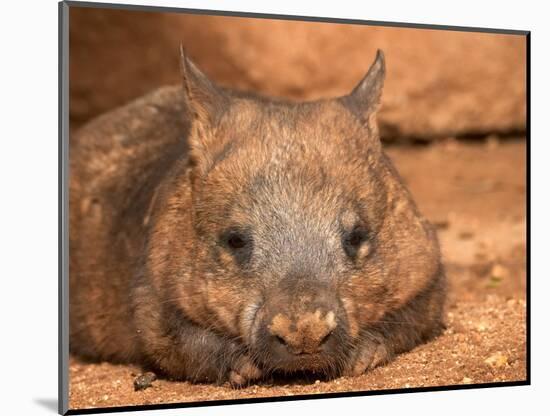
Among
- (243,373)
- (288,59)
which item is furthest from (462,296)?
(288,59)

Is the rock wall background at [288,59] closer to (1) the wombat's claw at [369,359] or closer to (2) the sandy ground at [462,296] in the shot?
(2) the sandy ground at [462,296]

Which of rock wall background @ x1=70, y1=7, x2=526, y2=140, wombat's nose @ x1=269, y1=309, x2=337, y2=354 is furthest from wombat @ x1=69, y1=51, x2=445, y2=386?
rock wall background @ x1=70, y1=7, x2=526, y2=140

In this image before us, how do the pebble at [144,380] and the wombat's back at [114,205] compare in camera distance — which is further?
the wombat's back at [114,205]

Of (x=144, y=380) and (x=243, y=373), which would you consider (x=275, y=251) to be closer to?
(x=243, y=373)

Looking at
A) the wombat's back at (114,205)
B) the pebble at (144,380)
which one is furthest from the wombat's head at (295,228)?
the wombat's back at (114,205)

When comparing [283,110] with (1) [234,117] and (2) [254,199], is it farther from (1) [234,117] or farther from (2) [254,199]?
(2) [254,199]

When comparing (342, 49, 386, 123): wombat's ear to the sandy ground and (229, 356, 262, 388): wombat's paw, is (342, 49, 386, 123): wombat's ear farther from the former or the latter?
(229, 356, 262, 388): wombat's paw

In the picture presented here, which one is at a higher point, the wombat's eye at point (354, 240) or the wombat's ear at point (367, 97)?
the wombat's ear at point (367, 97)
